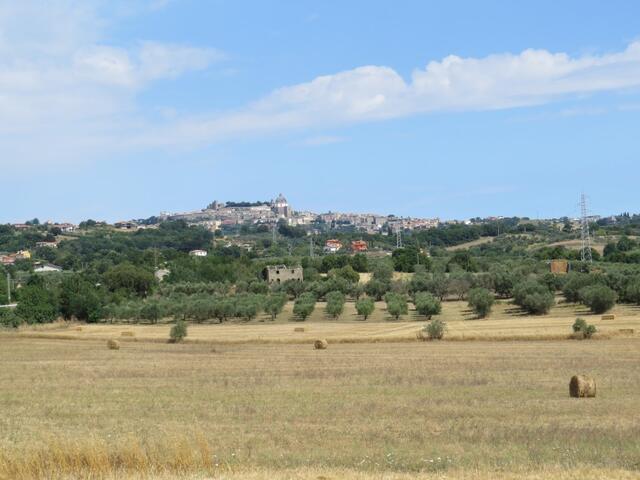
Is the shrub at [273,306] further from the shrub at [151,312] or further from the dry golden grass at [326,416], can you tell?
the dry golden grass at [326,416]

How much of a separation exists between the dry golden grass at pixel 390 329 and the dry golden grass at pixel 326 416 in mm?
12036

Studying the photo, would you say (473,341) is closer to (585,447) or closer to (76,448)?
(585,447)

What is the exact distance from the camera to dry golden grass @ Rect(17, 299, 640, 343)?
54750mm

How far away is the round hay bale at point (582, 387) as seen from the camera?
86.7 feet

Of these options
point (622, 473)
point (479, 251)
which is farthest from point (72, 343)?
point (479, 251)

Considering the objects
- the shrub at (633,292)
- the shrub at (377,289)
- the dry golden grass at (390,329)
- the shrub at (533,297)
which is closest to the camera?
the dry golden grass at (390,329)

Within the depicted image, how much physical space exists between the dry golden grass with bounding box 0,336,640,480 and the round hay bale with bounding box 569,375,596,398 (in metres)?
0.41

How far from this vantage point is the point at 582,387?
26484mm

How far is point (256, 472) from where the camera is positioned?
15.2m

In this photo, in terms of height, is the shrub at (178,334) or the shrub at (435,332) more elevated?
the shrub at (178,334)

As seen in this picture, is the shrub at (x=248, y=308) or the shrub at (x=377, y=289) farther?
the shrub at (x=377, y=289)

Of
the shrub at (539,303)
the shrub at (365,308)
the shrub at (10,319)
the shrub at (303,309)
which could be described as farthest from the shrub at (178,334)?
the shrub at (539,303)

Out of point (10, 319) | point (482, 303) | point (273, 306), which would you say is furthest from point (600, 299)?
point (10, 319)

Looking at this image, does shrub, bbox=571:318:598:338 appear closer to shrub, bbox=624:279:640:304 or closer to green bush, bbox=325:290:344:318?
shrub, bbox=624:279:640:304
